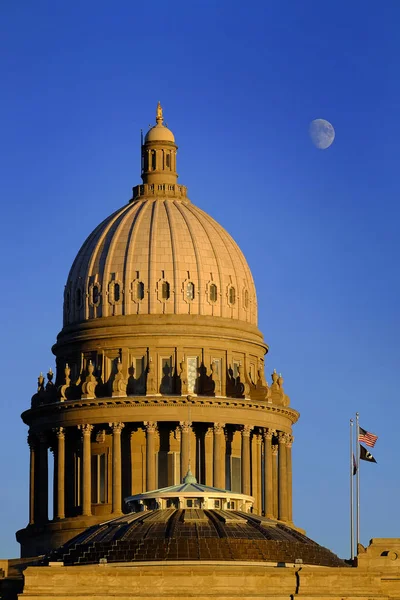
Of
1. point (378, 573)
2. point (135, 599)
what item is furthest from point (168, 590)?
point (378, 573)

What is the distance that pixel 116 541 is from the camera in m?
195

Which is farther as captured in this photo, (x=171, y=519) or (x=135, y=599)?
(x=171, y=519)

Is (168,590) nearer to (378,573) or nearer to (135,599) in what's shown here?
(135,599)

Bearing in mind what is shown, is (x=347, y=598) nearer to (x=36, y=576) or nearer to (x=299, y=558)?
(x=299, y=558)

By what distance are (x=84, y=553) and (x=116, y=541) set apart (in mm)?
2558

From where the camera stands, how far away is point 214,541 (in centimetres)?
19412

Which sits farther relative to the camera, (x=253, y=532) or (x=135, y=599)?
(x=253, y=532)

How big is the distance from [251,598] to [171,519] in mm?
13236

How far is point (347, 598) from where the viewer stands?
626 ft

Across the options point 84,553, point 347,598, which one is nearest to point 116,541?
point 84,553

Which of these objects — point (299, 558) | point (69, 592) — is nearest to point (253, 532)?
point (299, 558)

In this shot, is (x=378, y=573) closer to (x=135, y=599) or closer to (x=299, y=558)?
(x=299, y=558)

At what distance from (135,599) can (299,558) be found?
14.5 meters

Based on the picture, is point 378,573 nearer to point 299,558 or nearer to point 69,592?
point 299,558
